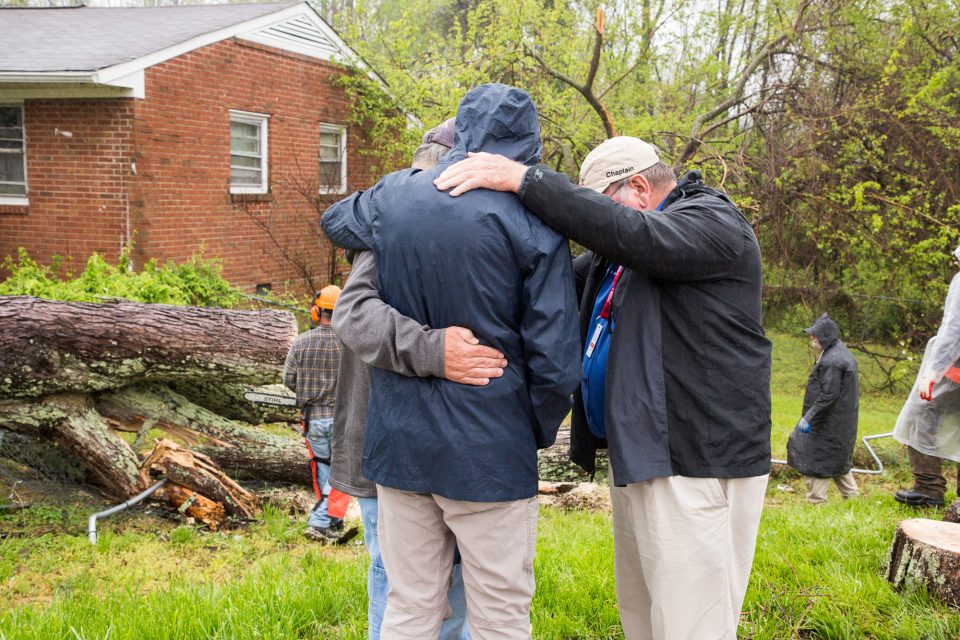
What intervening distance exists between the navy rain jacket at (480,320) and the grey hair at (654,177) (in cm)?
37

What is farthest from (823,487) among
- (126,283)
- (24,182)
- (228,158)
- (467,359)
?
(24,182)

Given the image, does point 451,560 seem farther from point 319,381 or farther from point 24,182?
point 24,182

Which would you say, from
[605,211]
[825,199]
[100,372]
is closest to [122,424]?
[100,372]

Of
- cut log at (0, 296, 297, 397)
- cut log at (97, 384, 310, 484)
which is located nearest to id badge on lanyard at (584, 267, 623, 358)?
cut log at (0, 296, 297, 397)

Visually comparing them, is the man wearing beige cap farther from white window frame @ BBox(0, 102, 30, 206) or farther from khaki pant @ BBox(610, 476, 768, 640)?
white window frame @ BBox(0, 102, 30, 206)

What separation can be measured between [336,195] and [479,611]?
13.6 m

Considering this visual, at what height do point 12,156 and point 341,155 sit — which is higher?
point 341,155

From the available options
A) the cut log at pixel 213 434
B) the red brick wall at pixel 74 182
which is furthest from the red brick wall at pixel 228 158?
the cut log at pixel 213 434

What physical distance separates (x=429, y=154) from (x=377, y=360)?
0.82 metres

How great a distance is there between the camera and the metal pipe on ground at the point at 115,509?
5519mm

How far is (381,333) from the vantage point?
2.40 m

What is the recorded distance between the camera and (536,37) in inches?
510

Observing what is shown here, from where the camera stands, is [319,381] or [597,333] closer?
[597,333]

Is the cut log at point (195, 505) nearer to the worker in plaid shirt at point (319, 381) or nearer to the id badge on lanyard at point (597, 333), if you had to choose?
the worker in plaid shirt at point (319, 381)
